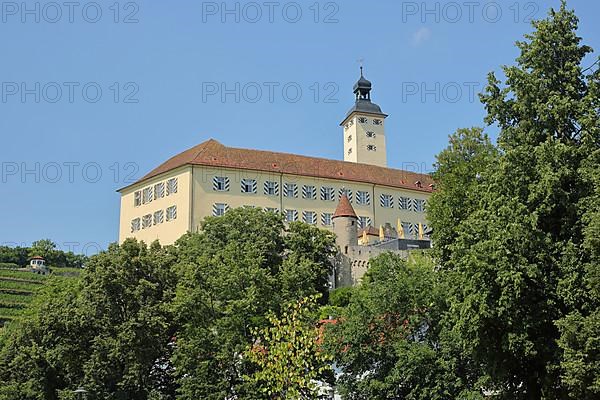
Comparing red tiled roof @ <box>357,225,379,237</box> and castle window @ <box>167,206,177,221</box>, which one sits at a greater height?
castle window @ <box>167,206,177,221</box>

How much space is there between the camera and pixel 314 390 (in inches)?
1067

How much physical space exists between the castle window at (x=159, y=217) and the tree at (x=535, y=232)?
A: 56.2 m

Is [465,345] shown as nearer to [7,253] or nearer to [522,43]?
[522,43]

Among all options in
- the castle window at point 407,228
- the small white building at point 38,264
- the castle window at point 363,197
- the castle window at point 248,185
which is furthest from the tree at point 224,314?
the small white building at point 38,264

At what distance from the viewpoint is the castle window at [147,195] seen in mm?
82062

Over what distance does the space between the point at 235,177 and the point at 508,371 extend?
56486 mm

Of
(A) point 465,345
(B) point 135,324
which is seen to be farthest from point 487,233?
(B) point 135,324

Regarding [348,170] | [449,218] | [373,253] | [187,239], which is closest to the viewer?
[449,218]

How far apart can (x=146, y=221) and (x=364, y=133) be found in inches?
1478

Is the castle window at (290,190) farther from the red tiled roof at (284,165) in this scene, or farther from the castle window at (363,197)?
the castle window at (363,197)

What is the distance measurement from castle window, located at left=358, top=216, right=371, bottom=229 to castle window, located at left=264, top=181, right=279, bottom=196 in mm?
10143

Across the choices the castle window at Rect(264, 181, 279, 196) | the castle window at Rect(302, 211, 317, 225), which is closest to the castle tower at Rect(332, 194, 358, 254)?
the castle window at Rect(302, 211, 317, 225)

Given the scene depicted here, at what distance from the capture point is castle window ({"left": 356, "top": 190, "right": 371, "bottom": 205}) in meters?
85.5

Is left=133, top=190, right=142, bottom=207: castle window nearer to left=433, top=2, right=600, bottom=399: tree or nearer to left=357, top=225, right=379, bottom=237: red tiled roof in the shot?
left=357, top=225, right=379, bottom=237: red tiled roof
